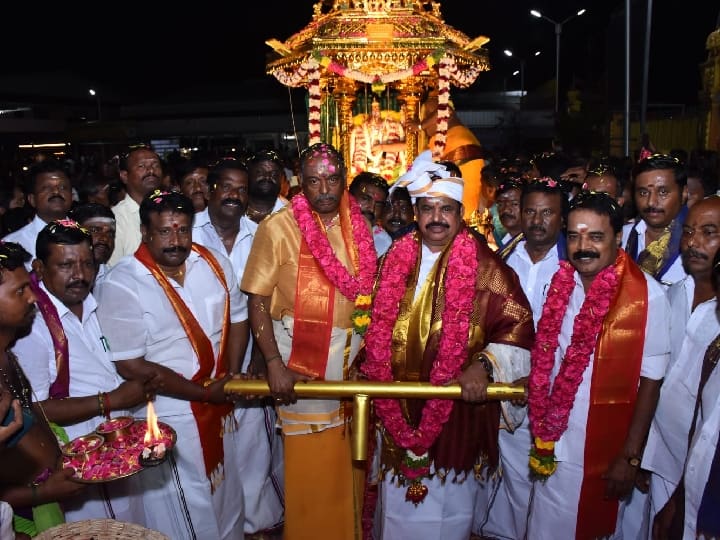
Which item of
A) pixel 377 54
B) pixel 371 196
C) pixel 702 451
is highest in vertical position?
pixel 377 54

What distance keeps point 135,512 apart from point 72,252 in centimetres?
145

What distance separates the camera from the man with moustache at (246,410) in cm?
424

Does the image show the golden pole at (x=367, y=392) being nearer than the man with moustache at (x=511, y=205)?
Yes

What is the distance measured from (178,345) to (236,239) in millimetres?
1518

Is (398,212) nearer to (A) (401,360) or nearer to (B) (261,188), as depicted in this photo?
(B) (261,188)

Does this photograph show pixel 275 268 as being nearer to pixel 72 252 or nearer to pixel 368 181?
pixel 72 252

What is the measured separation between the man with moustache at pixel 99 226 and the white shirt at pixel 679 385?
11.3ft

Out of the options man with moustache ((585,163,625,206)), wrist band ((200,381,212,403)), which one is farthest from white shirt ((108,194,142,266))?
man with moustache ((585,163,625,206))

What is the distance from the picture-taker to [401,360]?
11.7 ft

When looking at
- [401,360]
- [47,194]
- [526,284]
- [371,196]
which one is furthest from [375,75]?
[401,360]

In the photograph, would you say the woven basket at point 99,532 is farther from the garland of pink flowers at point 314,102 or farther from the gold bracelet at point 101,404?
the garland of pink flowers at point 314,102

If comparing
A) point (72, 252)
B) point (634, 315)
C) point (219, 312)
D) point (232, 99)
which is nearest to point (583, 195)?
point (634, 315)

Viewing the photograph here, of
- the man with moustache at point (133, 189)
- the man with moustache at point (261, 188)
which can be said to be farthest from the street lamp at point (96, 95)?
the man with moustache at point (261, 188)

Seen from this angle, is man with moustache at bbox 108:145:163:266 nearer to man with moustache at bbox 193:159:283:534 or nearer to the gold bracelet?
man with moustache at bbox 193:159:283:534
